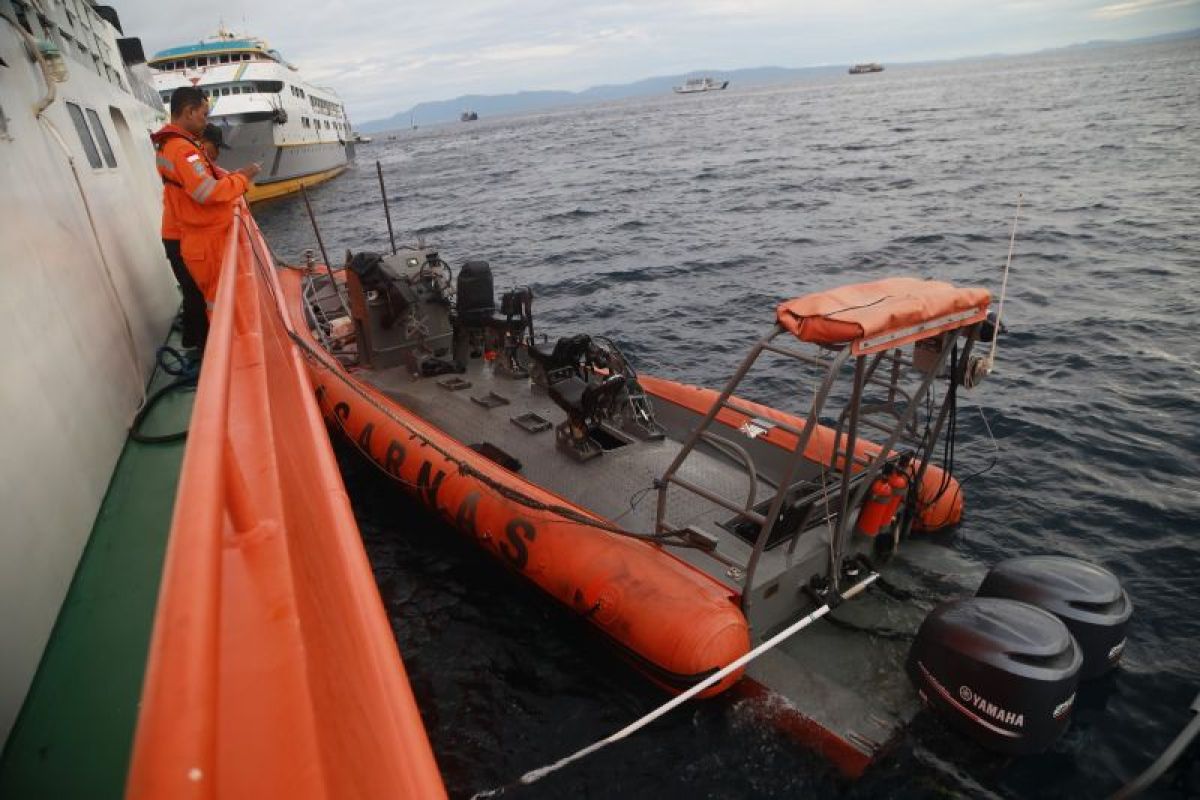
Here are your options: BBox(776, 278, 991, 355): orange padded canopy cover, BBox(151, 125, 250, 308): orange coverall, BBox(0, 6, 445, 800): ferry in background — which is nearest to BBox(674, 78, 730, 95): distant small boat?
BBox(151, 125, 250, 308): orange coverall

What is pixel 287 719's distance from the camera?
0.96 metres

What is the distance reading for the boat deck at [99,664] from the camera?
2.05m

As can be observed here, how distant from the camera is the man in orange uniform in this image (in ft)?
17.2

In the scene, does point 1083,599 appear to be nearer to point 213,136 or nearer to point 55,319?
point 55,319

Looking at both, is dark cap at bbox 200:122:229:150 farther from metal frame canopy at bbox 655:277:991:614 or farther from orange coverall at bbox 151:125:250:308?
metal frame canopy at bbox 655:277:991:614

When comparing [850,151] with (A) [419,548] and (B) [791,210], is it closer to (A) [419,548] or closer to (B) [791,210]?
(B) [791,210]

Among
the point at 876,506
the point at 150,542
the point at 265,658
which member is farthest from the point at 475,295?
the point at 265,658

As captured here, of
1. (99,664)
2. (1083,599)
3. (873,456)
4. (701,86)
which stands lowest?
(1083,599)

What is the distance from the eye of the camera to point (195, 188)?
5266 mm

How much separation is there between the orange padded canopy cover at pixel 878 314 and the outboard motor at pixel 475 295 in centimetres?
468

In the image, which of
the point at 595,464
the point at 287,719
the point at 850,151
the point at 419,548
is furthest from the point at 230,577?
the point at 850,151

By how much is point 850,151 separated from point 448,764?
35.2 metres

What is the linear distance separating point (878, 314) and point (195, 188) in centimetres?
518

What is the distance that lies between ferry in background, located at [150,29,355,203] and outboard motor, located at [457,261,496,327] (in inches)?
1005
